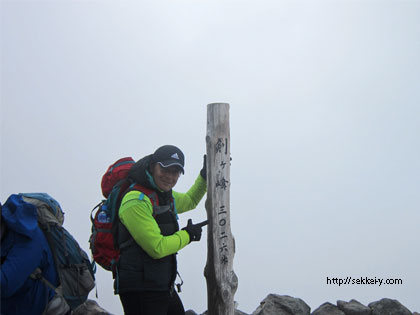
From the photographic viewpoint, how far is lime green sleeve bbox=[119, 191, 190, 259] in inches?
111

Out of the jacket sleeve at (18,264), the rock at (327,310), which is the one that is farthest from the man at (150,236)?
the rock at (327,310)

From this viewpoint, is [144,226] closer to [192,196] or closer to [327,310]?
[192,196]

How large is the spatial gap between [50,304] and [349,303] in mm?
4392

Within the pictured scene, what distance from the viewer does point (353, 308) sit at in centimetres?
535

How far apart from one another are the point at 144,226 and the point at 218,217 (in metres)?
1.09

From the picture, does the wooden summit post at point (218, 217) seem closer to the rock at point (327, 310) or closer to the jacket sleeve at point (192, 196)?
the jacket sleeve at point (192, 196)

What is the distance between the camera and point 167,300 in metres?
3.13

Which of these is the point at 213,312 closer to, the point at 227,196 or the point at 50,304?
the point at 227,196

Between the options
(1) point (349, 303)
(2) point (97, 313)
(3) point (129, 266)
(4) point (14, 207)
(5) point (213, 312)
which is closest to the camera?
(4) point (14, 207)

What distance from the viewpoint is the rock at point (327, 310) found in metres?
5.36

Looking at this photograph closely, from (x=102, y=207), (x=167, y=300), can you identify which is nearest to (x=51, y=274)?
(x=102, y=207)

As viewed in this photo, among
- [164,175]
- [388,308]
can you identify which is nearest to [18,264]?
[164,175]

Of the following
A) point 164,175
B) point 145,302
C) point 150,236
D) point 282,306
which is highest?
point 164,175

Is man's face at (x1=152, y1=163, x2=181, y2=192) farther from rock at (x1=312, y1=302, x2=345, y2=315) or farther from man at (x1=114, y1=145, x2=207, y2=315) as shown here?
rock at (x1=312, y1=302, x2=345, y2=315)
